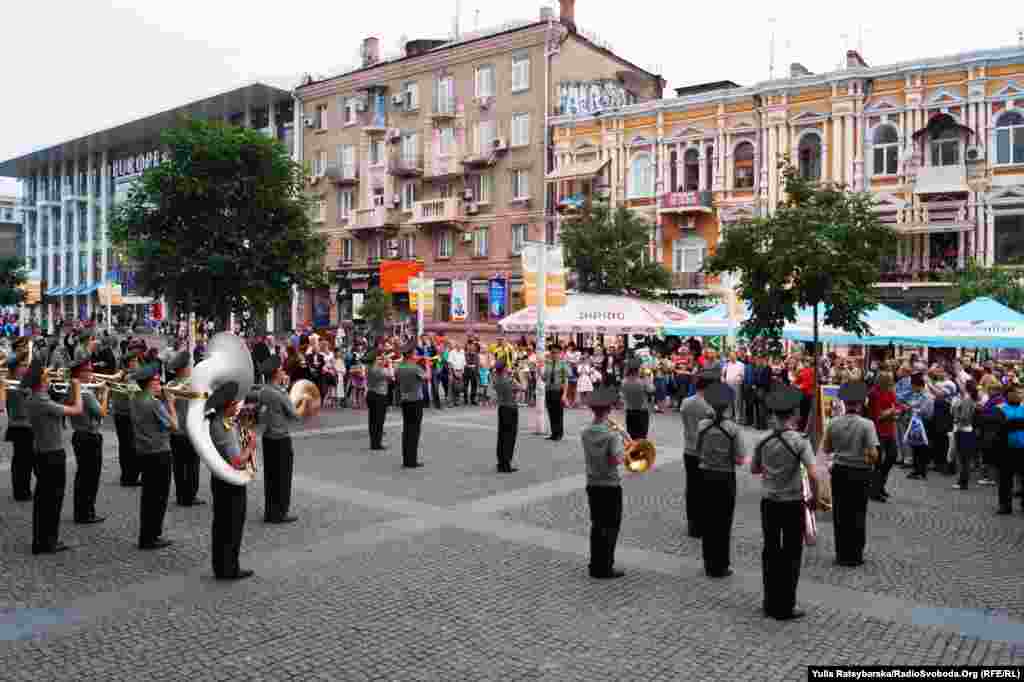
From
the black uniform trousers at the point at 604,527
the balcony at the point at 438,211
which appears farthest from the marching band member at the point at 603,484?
the balcony at the point at 438,211

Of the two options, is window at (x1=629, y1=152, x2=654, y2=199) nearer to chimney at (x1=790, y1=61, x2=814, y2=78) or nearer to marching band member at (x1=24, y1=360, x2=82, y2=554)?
chimney at (x1=790, y1=61, x2=814, y2=78)

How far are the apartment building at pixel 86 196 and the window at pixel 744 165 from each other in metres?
29.6

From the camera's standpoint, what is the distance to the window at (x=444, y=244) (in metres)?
47.1

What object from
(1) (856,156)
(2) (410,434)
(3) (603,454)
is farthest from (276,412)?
(1) (856,156)

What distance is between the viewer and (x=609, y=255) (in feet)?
110

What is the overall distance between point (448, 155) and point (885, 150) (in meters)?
21.8

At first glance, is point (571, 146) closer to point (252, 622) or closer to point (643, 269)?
point (643, 269)

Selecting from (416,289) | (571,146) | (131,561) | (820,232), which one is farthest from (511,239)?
(131,561)

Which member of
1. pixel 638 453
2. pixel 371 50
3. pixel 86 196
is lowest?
pixel 638 453

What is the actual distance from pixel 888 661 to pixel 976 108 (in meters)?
31.8

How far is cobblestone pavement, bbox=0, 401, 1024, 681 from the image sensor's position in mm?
6383

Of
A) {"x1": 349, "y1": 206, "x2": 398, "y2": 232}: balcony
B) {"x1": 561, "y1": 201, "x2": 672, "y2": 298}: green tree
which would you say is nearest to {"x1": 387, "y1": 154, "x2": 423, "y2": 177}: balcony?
{"x1": 349, "y1": 206, "x2": 398, "y2": 232}: balcony

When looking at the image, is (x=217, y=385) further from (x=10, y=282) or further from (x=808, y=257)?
(x=10, y=282)

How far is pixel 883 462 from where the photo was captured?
Result: 12.3m
